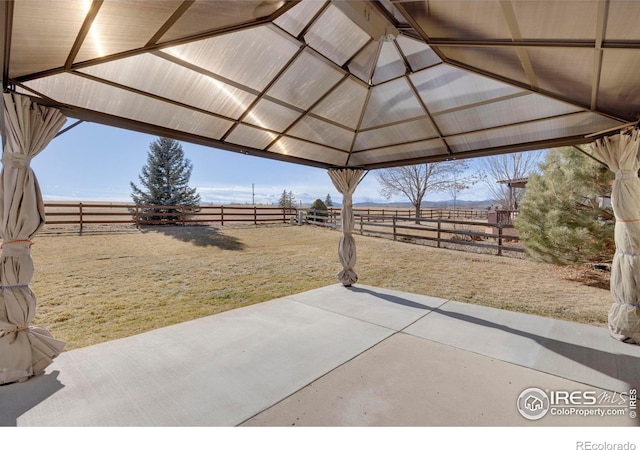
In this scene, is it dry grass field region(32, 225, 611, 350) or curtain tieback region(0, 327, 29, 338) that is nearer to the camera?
curtain tieback region(0, 327, 29, 338)

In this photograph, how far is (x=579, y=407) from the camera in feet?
6.50

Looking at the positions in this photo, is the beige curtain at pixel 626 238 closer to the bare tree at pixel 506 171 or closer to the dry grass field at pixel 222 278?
the dry grass field at pixel 222 278

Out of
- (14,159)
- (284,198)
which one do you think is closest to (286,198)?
(284,198)

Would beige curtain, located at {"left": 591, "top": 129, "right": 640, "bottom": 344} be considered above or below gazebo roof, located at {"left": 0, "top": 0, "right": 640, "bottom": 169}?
below

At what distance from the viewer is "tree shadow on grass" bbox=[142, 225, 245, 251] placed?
920cm

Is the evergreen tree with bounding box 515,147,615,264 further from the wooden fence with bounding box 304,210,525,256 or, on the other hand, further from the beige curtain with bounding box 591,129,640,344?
the beige curtain with bounding box 591,129,640,344

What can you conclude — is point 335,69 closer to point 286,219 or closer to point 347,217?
point 347,217

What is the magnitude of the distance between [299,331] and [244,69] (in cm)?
291

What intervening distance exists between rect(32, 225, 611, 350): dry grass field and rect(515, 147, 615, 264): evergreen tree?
65cm

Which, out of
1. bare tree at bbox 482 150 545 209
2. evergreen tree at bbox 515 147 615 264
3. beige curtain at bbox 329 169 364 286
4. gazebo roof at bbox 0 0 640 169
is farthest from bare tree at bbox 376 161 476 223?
gazebo roof at bbox 0 0 640 169

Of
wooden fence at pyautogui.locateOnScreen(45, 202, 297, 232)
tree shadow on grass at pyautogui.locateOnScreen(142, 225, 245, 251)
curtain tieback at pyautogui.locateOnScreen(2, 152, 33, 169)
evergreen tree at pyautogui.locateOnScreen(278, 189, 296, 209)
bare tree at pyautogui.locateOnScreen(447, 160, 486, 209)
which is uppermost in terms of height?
bare tree at pyautogui.locateOnScreen(447, 160, 486, 209)

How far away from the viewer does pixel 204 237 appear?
1012cm

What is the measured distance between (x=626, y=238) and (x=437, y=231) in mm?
5910

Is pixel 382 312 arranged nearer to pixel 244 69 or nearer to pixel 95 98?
pixel 244 69
